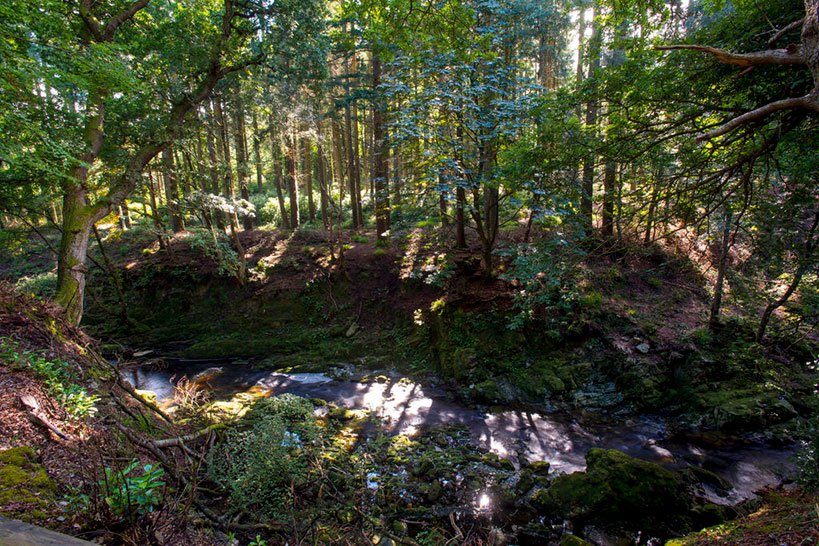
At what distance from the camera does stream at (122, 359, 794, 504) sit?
274 inches

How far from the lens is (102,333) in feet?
46.6

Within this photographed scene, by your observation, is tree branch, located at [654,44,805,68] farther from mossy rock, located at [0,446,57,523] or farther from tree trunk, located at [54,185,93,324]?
tree trunk, located at [54,185,93,324]

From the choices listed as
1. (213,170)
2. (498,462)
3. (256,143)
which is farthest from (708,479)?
(213,170)

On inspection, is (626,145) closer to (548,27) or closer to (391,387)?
(391,387)

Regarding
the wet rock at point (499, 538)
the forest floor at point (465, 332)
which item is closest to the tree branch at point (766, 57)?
the forest floor at point (465, 332)

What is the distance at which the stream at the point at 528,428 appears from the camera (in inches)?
274

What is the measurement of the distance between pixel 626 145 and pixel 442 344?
7.81 m

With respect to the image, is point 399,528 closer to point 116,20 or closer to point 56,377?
point 56,377

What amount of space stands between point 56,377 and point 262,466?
2980 mm

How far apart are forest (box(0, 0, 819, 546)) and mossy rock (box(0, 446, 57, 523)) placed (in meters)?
0.03

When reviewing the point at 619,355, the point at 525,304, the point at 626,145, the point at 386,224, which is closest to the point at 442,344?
the point at 525,304

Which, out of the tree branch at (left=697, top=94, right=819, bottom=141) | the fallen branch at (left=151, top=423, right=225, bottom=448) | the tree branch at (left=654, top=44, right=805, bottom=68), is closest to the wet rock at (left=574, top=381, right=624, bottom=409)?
the tree branch at (left=697, top=94, right=819, bottom=141)

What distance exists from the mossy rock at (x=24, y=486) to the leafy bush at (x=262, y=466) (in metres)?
2.24

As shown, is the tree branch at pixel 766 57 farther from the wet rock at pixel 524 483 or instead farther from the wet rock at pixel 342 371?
the wet rock at pixel 342 371
